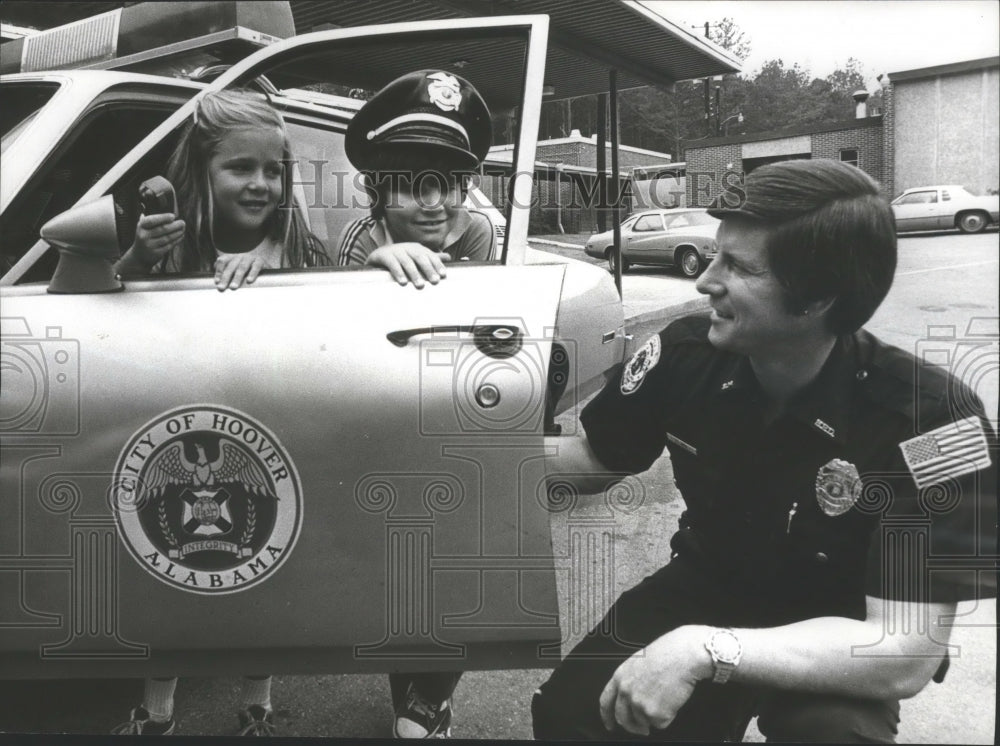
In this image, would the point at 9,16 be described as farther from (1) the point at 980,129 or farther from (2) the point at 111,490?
(1) the point at 980,129

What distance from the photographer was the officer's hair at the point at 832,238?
150cm

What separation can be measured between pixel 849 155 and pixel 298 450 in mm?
1136

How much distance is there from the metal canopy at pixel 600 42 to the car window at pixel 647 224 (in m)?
0.33

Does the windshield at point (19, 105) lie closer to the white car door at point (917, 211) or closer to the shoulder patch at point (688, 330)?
the shoulder patch at point (688, 330)

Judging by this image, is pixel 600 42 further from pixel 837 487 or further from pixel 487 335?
pixel 837 487

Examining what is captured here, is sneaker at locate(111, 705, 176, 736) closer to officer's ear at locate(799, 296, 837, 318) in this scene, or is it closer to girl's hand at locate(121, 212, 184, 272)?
girl's hand at locate(121, 212, 184, 272)

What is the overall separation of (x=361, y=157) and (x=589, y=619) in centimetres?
104

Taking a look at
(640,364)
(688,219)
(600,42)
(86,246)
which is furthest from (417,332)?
(600,42)

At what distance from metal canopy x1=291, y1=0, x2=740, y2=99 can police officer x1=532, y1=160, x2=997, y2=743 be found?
1.28 ft

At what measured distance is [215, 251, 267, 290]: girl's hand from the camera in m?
1.76

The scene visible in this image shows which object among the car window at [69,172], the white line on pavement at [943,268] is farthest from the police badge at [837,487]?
the car window at [69,172]

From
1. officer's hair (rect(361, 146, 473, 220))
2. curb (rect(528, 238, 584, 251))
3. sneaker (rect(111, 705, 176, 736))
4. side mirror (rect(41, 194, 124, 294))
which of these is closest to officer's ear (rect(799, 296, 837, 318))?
curb (rect(528, 238, 584, 251))

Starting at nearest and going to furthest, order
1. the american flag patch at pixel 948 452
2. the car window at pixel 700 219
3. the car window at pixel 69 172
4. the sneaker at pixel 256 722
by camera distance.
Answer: the american flag patch at pixel 948 452 < the car window at pixel 700 219 < the car window at pixel 69 172 < the sneaker at pixel 256 722

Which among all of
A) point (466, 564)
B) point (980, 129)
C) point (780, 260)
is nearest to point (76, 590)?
point (466, 564)
